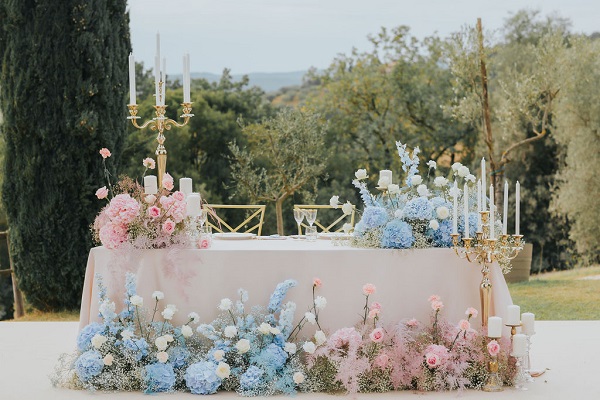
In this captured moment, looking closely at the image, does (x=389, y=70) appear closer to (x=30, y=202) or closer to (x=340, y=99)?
(x=340, y=99)

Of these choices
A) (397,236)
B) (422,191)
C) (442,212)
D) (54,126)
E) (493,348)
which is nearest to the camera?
(493,348)

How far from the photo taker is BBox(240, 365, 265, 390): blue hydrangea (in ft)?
15.3

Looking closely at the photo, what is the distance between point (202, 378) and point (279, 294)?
0.62 meters

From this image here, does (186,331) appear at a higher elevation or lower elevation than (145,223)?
lower

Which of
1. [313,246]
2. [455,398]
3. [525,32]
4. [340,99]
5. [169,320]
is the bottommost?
[455,398]

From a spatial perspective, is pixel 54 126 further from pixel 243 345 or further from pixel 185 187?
pixel 243 345

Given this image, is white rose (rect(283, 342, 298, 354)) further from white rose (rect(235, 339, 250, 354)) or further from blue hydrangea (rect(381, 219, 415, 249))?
blue hydrangea (rect(381, 219, 415, 249))

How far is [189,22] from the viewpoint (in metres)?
19.0

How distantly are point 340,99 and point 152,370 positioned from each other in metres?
12.2

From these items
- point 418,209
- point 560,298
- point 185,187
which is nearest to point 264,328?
point 418,209

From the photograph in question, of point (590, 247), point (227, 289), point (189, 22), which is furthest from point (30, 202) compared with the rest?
point (189, 22)

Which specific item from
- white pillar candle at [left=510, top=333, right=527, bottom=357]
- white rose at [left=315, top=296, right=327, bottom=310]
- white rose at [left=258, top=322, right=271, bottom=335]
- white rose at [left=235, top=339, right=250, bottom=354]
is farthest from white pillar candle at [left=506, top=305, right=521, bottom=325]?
white rose at [left=235, top=339, right=250, bottom=354]

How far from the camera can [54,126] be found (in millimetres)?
8523

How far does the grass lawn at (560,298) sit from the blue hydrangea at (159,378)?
605cm
